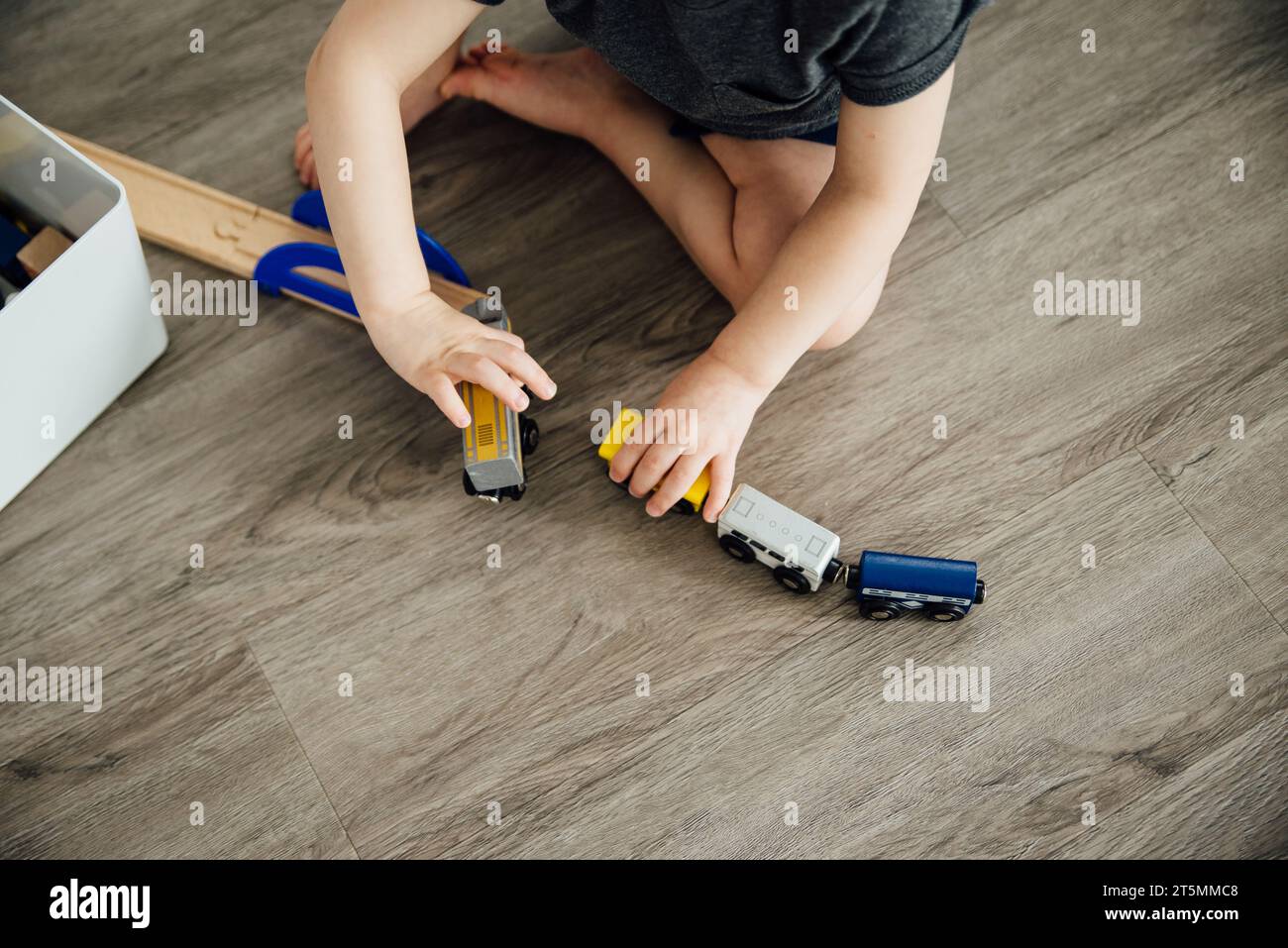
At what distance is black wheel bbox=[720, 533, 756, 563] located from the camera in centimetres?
85

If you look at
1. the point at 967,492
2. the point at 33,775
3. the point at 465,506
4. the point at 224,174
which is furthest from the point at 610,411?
the point at 33,775

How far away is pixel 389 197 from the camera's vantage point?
2.65ft

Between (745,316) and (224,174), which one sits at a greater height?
(224,174)

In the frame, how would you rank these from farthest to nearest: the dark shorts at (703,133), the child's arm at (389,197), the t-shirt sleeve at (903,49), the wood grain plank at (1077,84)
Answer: the wood grain plank at (1077,84) < the dark shorts at (703,133) < the child's arm at (389,197) < the t-shirt sleeve at (903,49)

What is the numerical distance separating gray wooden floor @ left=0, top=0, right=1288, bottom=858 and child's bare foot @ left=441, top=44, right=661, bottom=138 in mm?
30

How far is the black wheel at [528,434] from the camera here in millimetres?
889

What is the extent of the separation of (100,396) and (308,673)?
28 centimetres

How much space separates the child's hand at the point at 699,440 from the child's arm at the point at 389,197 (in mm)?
88

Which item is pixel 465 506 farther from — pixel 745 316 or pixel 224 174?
pixel 224 174

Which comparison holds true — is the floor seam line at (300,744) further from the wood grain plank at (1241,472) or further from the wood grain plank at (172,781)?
the wood grain plank at (1241,472)

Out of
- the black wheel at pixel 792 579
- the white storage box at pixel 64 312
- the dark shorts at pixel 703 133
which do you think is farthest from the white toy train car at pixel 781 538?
the white storage box at pixel 64 312

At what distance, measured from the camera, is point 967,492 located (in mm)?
897

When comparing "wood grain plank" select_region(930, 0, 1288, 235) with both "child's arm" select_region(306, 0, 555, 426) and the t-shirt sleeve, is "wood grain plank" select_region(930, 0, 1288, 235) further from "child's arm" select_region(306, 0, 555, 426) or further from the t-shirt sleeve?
"child's arm" select_region(306, 0, 555, 426)

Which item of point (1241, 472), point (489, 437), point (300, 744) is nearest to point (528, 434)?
point (489, 437)
